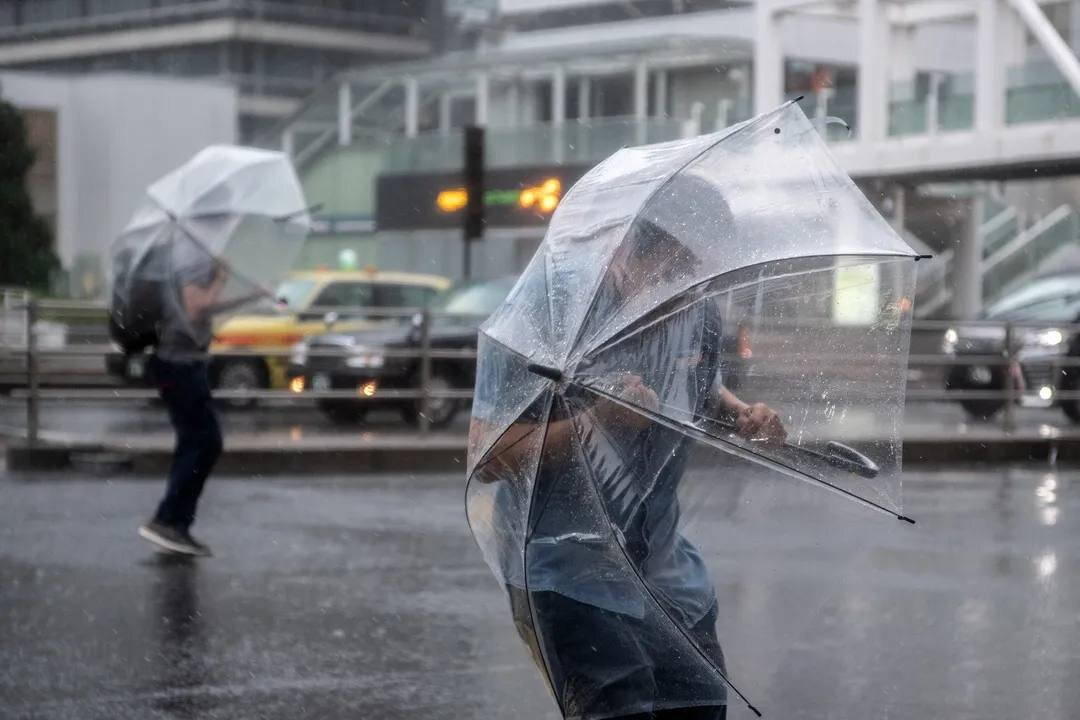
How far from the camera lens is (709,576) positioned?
402cm

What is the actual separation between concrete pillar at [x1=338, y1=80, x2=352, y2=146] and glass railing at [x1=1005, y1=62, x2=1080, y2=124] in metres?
17.4

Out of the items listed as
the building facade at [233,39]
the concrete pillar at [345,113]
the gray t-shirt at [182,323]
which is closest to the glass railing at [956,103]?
the concrete pillar at [345,113]

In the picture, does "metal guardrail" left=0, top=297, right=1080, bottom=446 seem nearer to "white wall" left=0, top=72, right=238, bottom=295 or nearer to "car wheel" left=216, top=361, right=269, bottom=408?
"car wheel" left=216, top=361, right=269, bottom=408

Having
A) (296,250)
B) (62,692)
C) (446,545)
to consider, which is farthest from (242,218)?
(62,692)

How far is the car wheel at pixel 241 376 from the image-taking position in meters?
20.2

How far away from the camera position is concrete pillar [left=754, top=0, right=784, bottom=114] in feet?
133

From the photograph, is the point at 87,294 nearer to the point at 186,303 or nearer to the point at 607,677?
the point at 186,303

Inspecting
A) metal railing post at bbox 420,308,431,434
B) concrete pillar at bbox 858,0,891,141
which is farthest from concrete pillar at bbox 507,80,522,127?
metal railing post at bbox 420,308,431,434

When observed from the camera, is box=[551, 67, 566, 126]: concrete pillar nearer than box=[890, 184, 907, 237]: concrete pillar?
No

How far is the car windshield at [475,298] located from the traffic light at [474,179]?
187 cm

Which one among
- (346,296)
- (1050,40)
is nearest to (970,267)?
(1050,40)

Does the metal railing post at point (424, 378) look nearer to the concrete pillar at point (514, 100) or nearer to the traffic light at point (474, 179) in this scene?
the traffic light at point (474, 179)

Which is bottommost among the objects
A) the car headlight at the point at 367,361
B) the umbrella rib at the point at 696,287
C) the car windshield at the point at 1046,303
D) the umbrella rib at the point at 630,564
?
the car headlight at the point at 367,361

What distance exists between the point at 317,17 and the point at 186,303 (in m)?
59.4
